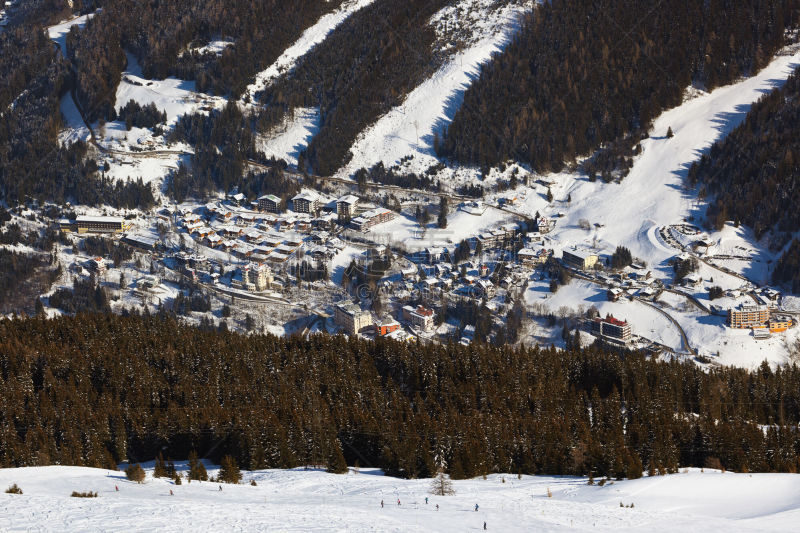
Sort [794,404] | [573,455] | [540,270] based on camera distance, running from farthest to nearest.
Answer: [540,270] < [794,404] < [573,455]

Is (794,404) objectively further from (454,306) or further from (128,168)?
(128,168)

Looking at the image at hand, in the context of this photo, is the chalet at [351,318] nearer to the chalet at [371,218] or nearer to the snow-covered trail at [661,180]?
the chalet at [371,218]

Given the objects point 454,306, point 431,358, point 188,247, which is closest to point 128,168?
point 188,247

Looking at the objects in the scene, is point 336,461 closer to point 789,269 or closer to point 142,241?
point 789,269

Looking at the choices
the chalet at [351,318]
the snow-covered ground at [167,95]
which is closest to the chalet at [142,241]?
the snow-covered ground at [167,95]

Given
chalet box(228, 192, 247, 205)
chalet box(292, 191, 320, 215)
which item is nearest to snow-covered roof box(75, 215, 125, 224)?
chalet box(228, 192, 247, 205)

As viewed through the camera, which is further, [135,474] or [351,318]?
[351,318]

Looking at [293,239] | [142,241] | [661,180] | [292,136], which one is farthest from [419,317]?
[292,136]
